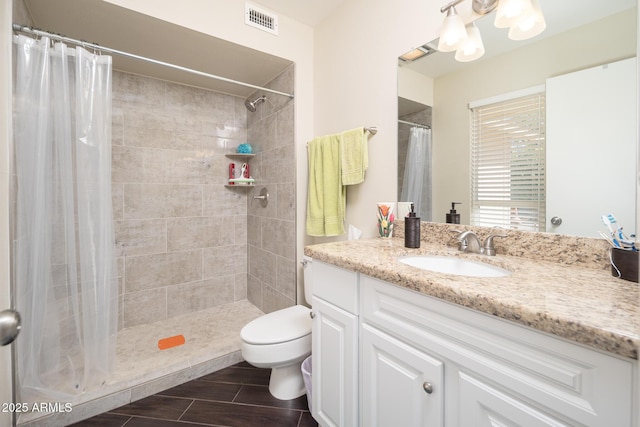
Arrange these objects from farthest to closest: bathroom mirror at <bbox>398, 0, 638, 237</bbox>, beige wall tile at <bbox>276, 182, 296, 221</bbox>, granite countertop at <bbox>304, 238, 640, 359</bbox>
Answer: beige wall tile at <bbox>276, 182, 296, 221</bbox> → bathroom mirror at <bbox>398, 0, 638, 237</bbox> → granite countertop at <bbox>304, 238, 640, 359</bbox>

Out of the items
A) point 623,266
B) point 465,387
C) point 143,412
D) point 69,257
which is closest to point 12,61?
point 69,257

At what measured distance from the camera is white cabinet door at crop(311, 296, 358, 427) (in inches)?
39.2

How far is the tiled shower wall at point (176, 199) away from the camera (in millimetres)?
2201

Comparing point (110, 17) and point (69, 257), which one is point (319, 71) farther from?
point (69, 257)

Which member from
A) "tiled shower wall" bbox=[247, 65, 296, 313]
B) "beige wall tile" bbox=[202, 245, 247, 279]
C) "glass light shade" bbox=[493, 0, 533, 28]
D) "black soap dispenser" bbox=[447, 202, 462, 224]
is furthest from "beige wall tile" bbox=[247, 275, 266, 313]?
"glass light shade" bbox=[493, 0, 533, 28]

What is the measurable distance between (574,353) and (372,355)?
1.82 ft

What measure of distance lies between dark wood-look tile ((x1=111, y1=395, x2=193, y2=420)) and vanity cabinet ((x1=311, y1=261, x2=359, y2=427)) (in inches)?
29.9

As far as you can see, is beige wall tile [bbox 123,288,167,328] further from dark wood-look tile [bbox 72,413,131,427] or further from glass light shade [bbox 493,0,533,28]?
glass light shade [bbox 493,0,533,28]

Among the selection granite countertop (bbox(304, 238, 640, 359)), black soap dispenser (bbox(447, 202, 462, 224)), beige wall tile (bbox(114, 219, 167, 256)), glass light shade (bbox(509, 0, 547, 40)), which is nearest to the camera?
granite countertop (bbox(304, 238, 640, 359))

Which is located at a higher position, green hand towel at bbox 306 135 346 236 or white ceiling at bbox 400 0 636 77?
white ceiling at bbox 400 0 636 77

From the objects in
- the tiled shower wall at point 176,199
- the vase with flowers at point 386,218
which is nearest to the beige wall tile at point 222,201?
the tiled shower wall at point 176,199

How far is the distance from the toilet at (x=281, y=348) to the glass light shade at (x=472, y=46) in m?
1.54

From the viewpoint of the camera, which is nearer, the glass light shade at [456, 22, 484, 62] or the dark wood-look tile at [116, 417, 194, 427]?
the glass light shade at [456, 22, 484, 62]

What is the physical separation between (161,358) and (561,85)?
244cm
